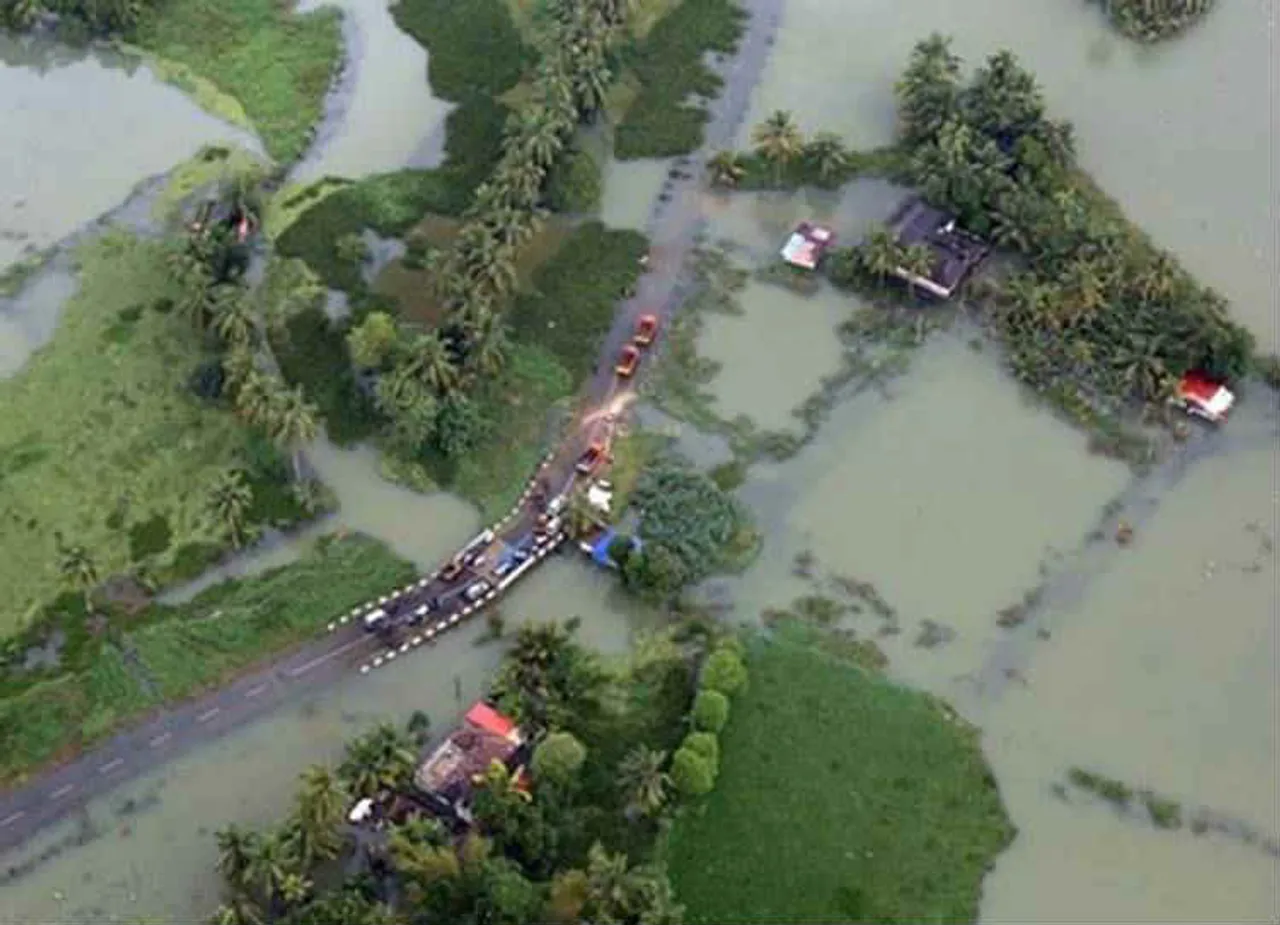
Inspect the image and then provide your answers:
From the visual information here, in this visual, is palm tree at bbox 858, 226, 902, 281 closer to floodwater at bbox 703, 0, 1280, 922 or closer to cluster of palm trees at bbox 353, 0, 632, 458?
floodwater at bbox 703, 0, 1280, 922

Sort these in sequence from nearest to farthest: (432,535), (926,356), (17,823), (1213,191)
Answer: (17,823)
(432,535)
(926,356)
(1213,191)

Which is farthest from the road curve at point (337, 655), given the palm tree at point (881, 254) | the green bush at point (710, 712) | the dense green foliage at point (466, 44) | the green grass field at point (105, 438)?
the dense green foliage at point (466, 44)

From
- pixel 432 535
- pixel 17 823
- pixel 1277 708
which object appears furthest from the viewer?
pixel 432 535

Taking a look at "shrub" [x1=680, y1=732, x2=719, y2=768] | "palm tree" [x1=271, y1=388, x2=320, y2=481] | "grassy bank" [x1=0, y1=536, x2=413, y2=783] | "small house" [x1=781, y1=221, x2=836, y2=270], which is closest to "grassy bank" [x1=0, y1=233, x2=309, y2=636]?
"palm tree" [x1=271, y1=388, x2=320, y2=481]

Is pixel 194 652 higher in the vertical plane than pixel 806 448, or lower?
lower

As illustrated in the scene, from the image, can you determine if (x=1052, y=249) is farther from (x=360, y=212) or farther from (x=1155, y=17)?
(x=360, y=212)

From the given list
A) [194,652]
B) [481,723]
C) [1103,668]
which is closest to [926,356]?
[1103,668]

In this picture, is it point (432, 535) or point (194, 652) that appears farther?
point (432, 535)

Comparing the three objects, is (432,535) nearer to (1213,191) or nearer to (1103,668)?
(1103,668)
